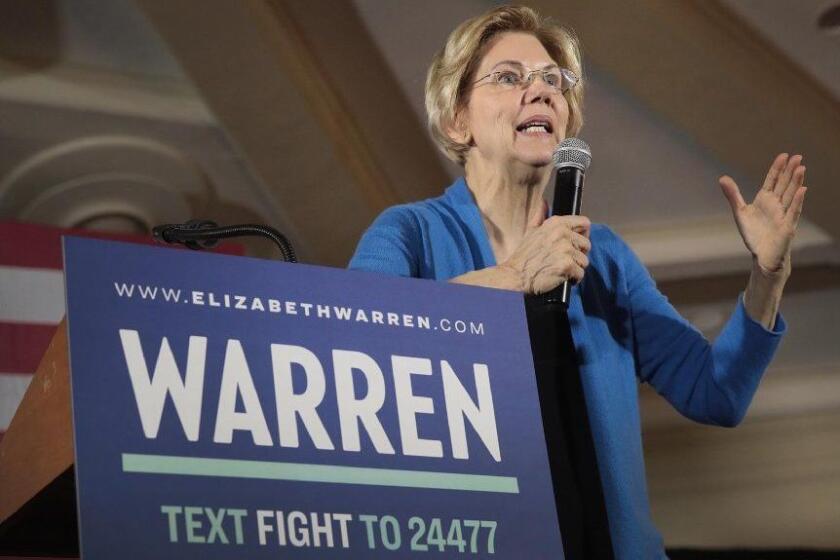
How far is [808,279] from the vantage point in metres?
5.32

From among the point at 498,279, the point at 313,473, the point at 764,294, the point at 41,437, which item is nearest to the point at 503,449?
the point at 313,473

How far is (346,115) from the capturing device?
4586 millimetres

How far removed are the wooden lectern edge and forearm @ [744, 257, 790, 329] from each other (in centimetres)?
82

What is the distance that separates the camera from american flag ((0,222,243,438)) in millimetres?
3820

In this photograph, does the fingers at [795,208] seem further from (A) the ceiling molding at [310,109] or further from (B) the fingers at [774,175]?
(A) the ceiling molding at [310,109]

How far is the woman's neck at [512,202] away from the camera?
1.73 meters

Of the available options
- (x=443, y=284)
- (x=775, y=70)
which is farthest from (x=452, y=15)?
(x=443, y=284)

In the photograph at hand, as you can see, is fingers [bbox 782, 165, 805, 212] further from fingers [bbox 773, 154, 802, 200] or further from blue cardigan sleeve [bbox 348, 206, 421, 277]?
blue cardigan sleeve [bbox 348, 206, 421, 277]

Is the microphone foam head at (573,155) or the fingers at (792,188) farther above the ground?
the microphone foam head at (573,155)

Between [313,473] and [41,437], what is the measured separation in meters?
0.31

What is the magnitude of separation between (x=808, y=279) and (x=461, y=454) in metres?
4.47

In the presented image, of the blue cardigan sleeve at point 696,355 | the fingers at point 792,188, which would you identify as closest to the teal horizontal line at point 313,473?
the blue cardigan sleeve at point 696,355

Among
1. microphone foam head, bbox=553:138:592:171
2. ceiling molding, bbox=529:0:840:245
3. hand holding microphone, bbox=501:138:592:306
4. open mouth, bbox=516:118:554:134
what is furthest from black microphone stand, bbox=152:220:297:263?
ceiling molding, bbox=529:0:840:245

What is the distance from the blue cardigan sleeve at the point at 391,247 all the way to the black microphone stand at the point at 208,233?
0.48 ft
